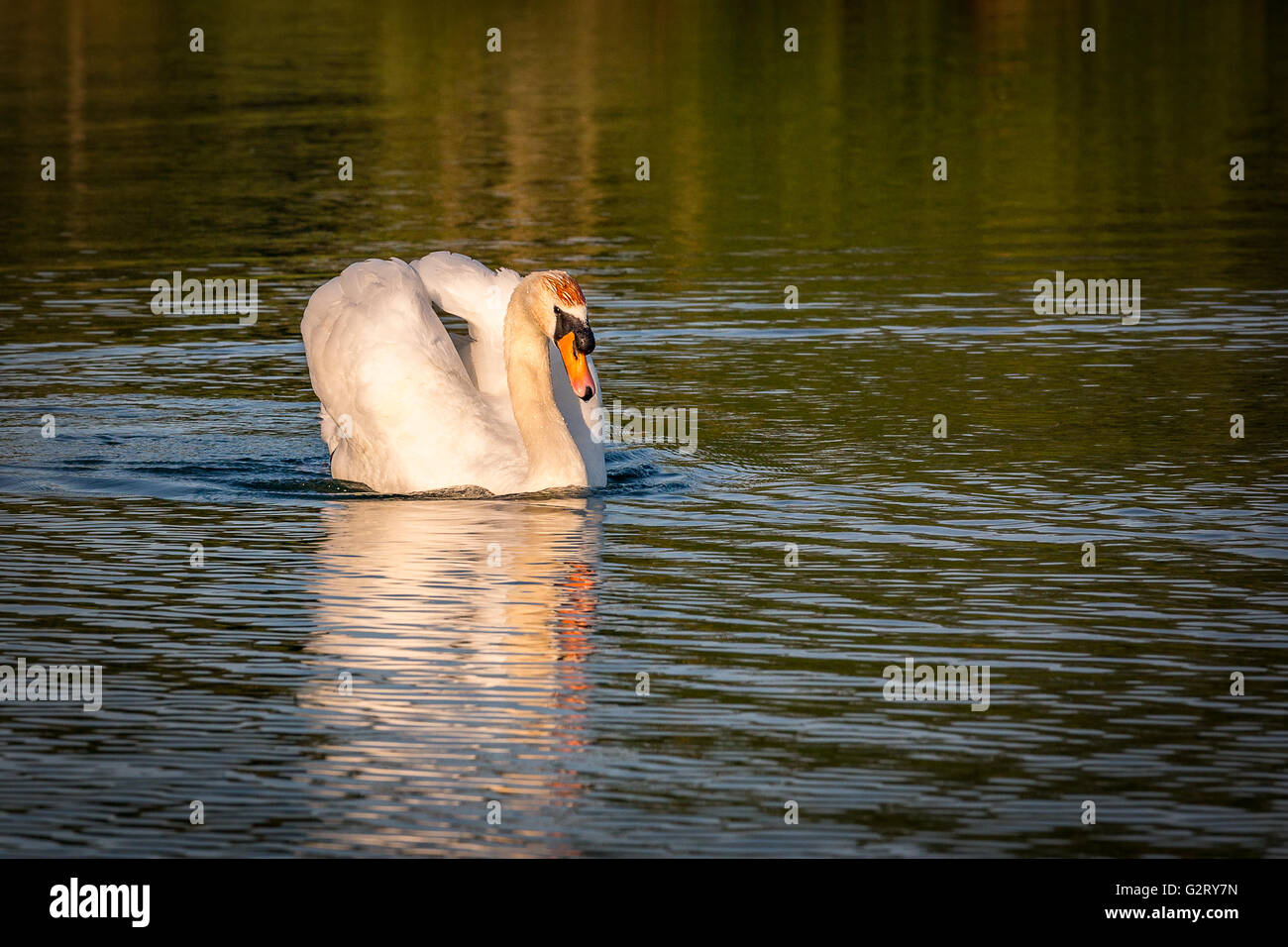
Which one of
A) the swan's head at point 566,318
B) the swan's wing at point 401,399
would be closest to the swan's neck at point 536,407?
the swan's head at point 566,318

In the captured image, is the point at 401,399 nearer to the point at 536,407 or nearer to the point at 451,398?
the point at 451,398

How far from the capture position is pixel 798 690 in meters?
10.2

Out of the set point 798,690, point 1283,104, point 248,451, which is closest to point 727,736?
point 798,690

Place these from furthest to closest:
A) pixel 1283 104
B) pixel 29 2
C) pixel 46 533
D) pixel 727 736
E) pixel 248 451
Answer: pixel 29 2
pixel 1283 104
pixel 248 451
pixel 46 533
pixel 727 736

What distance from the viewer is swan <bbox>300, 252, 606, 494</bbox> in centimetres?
1447

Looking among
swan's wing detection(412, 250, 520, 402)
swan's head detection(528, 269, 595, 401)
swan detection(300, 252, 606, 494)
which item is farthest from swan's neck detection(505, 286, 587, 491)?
Answer: swan's wing detection(412, 250, 520, 402)

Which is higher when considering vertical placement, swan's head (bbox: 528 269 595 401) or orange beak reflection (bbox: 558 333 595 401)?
swan's head (bbox: 528 269 595 401)

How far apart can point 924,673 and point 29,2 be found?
6274 centimetres

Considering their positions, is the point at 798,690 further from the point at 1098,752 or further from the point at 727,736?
the point at 1098,752

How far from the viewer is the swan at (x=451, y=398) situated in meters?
14.5

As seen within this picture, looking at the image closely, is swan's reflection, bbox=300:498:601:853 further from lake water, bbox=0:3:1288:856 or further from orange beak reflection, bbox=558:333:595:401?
orange beak reflection, bbox=558:333:595:401

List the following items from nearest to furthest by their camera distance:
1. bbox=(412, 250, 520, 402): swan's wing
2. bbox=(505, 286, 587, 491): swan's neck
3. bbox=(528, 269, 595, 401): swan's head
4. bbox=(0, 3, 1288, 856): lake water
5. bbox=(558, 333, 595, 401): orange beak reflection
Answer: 1. bbox=(0, 3, 1288, 856): lake water
2. bbox=(558, 333, 595, 401): orange beak reflection
3. bbox=(528, 269, 595, 401): swan's head
4. bbox=(505, 286, 587, 491): swan's neck
5. bbox=(412, 250, 520, 402): swan's wing

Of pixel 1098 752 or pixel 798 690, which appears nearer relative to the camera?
pixel 1098 752

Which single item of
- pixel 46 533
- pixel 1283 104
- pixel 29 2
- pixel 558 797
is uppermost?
pixel 29 2
